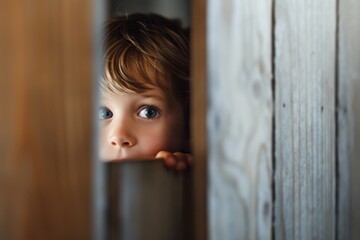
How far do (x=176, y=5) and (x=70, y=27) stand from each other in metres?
1.51

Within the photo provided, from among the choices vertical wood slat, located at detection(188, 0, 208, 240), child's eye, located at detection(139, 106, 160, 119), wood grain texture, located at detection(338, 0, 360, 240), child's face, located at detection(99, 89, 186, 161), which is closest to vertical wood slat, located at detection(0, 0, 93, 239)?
vertical wood slat, located at detection(188, 0, 208, 240)

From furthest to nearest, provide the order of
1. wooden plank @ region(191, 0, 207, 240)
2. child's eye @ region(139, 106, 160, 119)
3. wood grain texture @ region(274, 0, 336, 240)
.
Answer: child's eye @ region(139, 106, 160, 119), wood grain texture @ region(274, 0, 336, 240), wooden plank @ region(191, 0, 207, 240)

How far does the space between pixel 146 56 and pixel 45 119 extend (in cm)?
136

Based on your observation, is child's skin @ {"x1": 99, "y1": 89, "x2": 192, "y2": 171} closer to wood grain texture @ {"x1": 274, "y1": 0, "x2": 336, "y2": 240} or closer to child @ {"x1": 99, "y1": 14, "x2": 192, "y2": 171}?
child @ {"x1": 99, "y1": 14, "x2": 192, "y2": 171}

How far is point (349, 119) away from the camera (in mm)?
980

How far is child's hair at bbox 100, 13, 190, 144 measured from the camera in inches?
74.6

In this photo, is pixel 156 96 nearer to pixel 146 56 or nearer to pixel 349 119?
pixel 146 56

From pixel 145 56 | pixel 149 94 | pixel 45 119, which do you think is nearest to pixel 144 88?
pixel 149 94

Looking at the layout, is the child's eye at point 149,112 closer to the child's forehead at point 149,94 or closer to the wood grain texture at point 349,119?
the child's forehead at point 149,94

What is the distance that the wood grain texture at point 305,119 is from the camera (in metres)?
0.87

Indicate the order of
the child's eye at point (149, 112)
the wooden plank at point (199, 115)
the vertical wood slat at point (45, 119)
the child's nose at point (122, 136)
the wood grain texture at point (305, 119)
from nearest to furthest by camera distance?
the vertical wood slat at point (45, 119) → the wooden plank at point (199, 115) → the wood grain texture at point (305, 119) → the child's nose at point (122, 136) → the child's eye at point (149, 112)

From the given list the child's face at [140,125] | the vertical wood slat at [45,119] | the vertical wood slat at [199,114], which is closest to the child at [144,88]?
the child's face at [140,125]

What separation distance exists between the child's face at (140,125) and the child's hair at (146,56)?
0.12 feet

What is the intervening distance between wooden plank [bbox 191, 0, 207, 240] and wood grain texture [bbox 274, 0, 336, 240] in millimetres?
179
